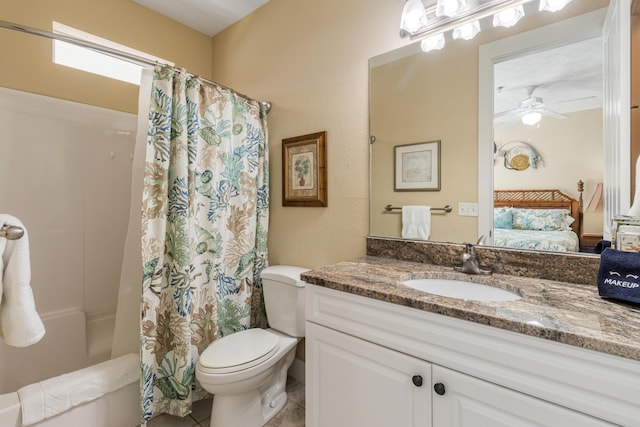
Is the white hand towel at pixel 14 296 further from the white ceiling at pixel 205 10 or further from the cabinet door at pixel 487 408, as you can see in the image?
the white ceiling at pixel 205 10

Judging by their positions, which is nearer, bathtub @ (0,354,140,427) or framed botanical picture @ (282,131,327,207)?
bathtub @ (0,354,140,427)

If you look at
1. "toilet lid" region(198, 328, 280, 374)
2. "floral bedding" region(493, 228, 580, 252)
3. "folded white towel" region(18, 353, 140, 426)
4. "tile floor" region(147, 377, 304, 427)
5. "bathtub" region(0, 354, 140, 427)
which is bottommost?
"tile floor" region(147, 377, 304, 427)

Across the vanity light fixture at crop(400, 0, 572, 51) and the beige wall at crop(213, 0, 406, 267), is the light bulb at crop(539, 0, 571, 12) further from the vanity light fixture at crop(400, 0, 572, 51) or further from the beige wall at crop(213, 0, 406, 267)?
the beige wall at crop(213, 0, 406, 267)

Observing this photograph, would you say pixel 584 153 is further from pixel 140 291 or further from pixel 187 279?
pixel 140 291

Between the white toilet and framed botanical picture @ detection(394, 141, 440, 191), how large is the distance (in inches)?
32.4

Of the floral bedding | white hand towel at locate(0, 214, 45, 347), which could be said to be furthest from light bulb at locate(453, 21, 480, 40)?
white hand towel at locate(0, 214, 45, 347)

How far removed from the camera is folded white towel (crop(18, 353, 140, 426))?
1149 millimetres

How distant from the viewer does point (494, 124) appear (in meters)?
1.27

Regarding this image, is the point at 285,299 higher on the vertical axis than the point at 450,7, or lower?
lower

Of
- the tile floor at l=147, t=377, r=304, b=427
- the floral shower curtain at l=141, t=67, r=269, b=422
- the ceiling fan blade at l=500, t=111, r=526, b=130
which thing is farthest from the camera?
the tile floor at l=147, t=377, r=304, b=427

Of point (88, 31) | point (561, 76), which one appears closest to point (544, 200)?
point (561, 76)

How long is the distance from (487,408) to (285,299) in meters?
1.13

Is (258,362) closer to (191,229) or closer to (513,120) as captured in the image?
(191,229)

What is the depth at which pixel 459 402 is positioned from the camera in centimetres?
87
